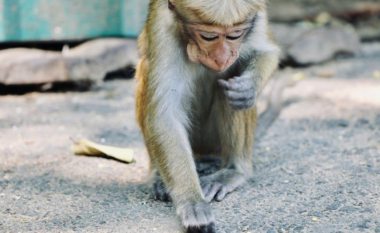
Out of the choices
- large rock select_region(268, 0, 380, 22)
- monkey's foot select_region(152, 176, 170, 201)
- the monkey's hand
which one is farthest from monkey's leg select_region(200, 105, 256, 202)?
large rock select_region(268, 0, 380, 22)

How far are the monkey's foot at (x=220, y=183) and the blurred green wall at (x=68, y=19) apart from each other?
312cm

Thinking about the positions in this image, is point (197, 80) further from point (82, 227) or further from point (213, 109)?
point (82, 227)

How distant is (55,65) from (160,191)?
3.25 m

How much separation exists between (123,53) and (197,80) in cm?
326

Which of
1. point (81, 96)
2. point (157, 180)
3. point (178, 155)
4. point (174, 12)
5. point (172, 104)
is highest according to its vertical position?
point (174, 12)

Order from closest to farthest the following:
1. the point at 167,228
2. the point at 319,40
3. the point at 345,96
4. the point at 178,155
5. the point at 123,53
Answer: the point at 167,228 → the point at 178,155 → the point at 345,96 → the point at 123,53 → the point at 319,40

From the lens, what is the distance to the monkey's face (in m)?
3.14

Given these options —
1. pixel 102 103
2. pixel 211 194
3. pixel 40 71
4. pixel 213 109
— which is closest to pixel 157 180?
pixel 211 194

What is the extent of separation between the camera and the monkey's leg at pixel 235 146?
3857 millimetres

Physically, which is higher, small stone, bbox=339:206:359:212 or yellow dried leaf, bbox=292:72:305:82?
small stone, bbox=339:206:359:212

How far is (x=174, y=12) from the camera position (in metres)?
3.42

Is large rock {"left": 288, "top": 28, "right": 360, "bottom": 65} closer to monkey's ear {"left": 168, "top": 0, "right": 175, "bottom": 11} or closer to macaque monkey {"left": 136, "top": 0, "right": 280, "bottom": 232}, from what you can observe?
macaque monkey {"left": 136, "top": 0, "right": 280, "bottom": 232}

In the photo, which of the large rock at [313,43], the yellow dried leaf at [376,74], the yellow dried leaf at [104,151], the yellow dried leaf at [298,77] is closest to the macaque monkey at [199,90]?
the yellow dried leaf at [104,151]

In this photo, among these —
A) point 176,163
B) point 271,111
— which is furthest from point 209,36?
point 271,111
